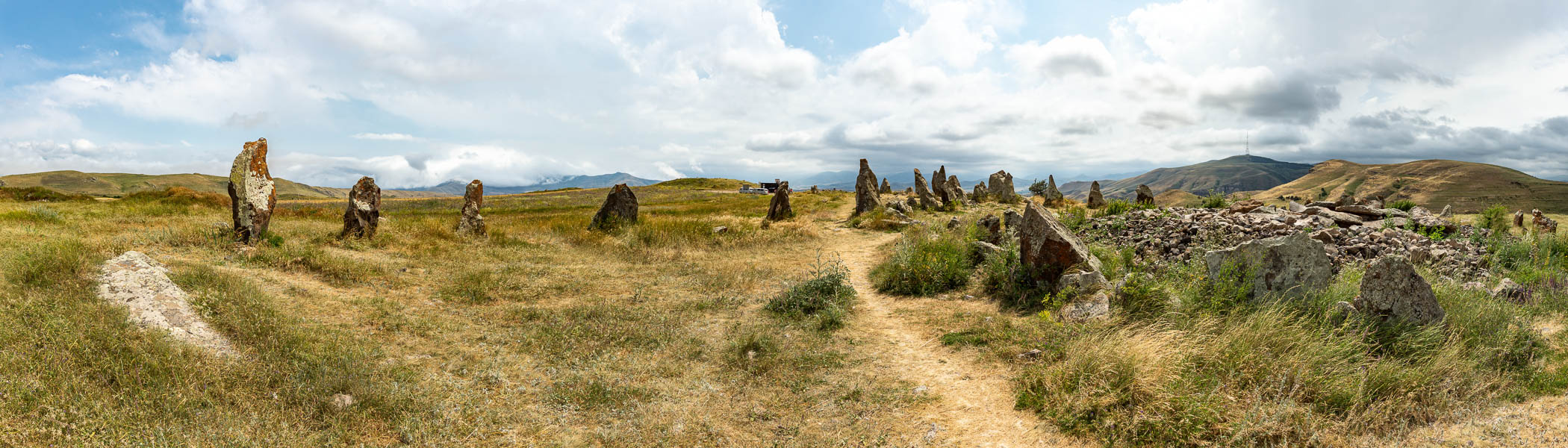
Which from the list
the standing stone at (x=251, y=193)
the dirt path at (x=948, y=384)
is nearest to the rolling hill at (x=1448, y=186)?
the dirt path at (x=948, y=384)

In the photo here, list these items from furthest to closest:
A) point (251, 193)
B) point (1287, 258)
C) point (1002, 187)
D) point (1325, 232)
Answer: point (1002, 187)
point (251, 193)
point (1325, 232)
point (1287, 258)

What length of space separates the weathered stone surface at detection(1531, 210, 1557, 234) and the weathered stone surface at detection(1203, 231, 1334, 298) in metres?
8.58

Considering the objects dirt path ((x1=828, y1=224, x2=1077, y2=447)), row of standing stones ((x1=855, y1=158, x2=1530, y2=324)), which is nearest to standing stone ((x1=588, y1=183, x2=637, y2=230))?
row of standing stones ((x1=855, y1=158, x2=1530, y2=324))

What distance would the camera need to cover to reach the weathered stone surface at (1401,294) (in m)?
5.79

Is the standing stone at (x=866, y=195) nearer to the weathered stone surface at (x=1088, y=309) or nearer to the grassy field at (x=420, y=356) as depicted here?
the grassy field at (x=420, y=356)

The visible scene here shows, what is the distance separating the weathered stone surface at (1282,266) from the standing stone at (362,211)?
678 inches

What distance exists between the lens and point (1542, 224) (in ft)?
36.7

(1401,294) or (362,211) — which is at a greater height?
(362,211)

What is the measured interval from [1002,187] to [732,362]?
3343 centimetres

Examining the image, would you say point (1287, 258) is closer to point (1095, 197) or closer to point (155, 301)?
point (155, 301)

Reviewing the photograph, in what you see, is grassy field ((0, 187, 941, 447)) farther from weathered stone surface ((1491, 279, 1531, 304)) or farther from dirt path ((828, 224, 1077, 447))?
weathered stone surface ((1491, 279, 1531, 304))

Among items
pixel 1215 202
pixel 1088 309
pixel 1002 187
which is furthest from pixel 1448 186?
pixel 1088 309

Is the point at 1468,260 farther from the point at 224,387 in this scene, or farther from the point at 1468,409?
the point at 224,387

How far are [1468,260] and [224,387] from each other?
16.2 metres
